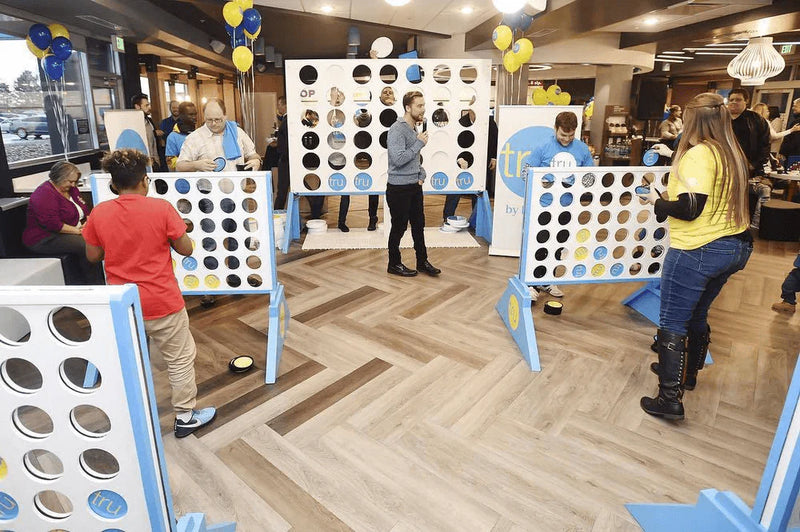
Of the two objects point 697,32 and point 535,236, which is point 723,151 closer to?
point 535,236

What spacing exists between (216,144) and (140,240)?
199cm

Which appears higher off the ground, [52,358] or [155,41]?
[155,41]

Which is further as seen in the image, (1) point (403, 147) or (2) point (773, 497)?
(1) point (403, 147)

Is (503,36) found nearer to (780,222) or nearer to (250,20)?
(250,20)

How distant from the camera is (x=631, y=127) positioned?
1177 centimetres

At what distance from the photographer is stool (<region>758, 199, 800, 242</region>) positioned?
19.0ft

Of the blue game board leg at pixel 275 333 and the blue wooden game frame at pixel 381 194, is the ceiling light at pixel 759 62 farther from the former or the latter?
the blue game board leg at pixel 275 333

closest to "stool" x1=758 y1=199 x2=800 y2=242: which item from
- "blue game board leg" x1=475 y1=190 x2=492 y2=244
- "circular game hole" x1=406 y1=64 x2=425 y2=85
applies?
"blue game board leg" x1=475 y1=190 x2=492 y2=244

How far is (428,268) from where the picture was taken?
15.1 feet

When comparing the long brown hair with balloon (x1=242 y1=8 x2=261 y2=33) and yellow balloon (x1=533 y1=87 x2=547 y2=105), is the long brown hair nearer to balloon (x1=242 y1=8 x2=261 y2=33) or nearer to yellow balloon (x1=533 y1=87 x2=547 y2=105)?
balloon (x1=242 y1=8 x2=261 y2=33)

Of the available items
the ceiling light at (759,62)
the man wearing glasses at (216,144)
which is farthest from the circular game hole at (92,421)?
the ceiling light at (759,62)

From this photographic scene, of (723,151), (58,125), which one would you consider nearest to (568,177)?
(723,151)

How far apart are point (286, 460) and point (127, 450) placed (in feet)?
3.65

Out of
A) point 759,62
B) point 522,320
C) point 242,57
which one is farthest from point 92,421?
point 759,62
